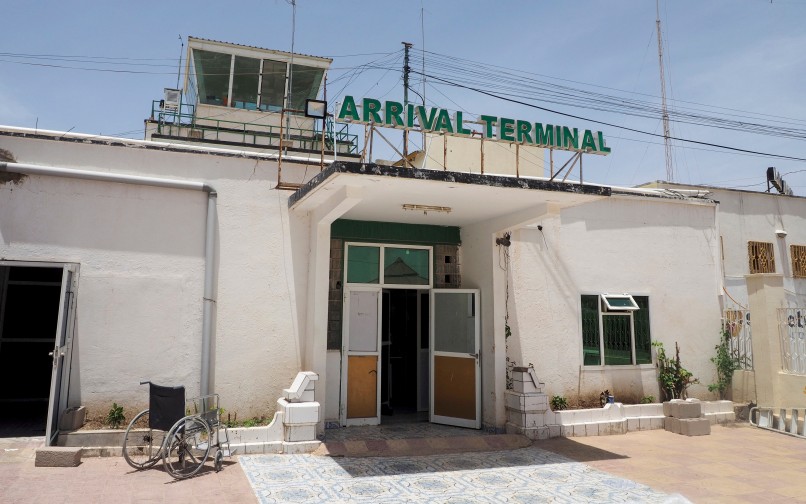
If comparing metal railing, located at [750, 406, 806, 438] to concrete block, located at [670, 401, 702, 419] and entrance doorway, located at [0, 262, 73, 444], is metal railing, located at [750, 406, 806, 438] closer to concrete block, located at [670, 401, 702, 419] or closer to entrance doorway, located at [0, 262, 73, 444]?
concrete block, located at [670, 401, 702, 419]

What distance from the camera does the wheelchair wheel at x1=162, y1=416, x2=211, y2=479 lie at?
611 cm

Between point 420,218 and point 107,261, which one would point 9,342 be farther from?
point 420,218

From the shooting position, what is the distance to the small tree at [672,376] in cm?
1023

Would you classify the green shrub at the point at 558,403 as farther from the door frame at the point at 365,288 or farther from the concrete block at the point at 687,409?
the door frame at the point at 365,288

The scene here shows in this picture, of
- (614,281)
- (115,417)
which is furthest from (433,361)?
(115,417)

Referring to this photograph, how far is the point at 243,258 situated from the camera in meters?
8.24

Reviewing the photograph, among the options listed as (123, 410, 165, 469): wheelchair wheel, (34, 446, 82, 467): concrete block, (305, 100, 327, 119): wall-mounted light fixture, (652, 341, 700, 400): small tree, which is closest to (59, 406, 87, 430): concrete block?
(34, 446, 82, 467): concrete block

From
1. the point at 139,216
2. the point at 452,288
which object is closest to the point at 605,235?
the point at 452,288

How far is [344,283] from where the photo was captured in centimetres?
914

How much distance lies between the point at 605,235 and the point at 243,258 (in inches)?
267

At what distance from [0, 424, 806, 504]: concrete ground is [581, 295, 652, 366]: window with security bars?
1.90 metres

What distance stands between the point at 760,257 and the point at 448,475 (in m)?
13.3

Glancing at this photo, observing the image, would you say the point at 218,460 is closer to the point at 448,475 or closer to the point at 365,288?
the point at 448,475

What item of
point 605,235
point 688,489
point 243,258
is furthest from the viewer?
point 605,235
